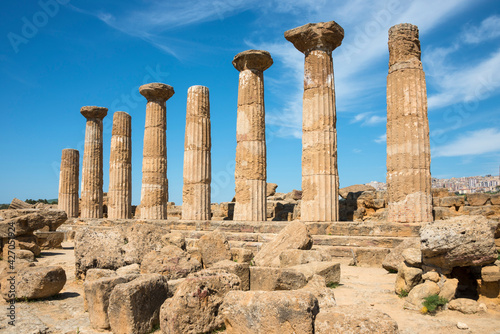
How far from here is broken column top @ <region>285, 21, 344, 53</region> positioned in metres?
12.4

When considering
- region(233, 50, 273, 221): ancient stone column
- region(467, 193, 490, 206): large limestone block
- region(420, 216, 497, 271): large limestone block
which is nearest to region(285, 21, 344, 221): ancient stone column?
region(233, 50, 273, 221): ancient stone column

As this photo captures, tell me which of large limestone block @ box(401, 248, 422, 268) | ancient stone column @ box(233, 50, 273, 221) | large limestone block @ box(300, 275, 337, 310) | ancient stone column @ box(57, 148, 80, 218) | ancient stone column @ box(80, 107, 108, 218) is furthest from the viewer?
ancient stone column @ box(57, 148, 80, 218)

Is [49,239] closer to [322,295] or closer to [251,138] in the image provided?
[251,138]

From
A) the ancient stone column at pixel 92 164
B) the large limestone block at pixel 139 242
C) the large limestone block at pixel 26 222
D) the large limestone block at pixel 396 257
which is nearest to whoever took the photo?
the large limestone block at pixel 396 257

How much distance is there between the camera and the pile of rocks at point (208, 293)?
13.6 ft

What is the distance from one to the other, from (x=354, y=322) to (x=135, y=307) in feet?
8.88

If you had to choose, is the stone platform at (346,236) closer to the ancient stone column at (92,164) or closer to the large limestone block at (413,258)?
the large limestone block at (413,258)

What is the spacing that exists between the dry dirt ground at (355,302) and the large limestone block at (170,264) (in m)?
1.28

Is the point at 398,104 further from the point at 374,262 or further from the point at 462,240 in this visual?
the point at 462,240

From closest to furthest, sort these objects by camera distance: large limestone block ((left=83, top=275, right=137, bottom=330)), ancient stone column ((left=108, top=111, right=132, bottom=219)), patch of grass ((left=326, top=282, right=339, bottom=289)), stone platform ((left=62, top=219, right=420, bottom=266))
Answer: large limestone block ((left=83, top=275, right=137, bottom=330))
patch of grass ((left=326, top=282, right=339, bottom=289))
stone platform ((left=62, top=219, right=420, bottom=266))
ancient stone column ((left=108, top=111, right=132, bottom=219))

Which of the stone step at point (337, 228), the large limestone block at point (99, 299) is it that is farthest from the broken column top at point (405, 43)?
the large limestone block at point (99, 299)

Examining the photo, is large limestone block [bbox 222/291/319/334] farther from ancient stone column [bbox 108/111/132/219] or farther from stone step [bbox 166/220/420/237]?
ancient stone column [bbox 108/111/132/219]

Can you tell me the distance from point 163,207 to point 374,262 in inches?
455

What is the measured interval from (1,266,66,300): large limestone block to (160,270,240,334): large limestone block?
3.00 m
